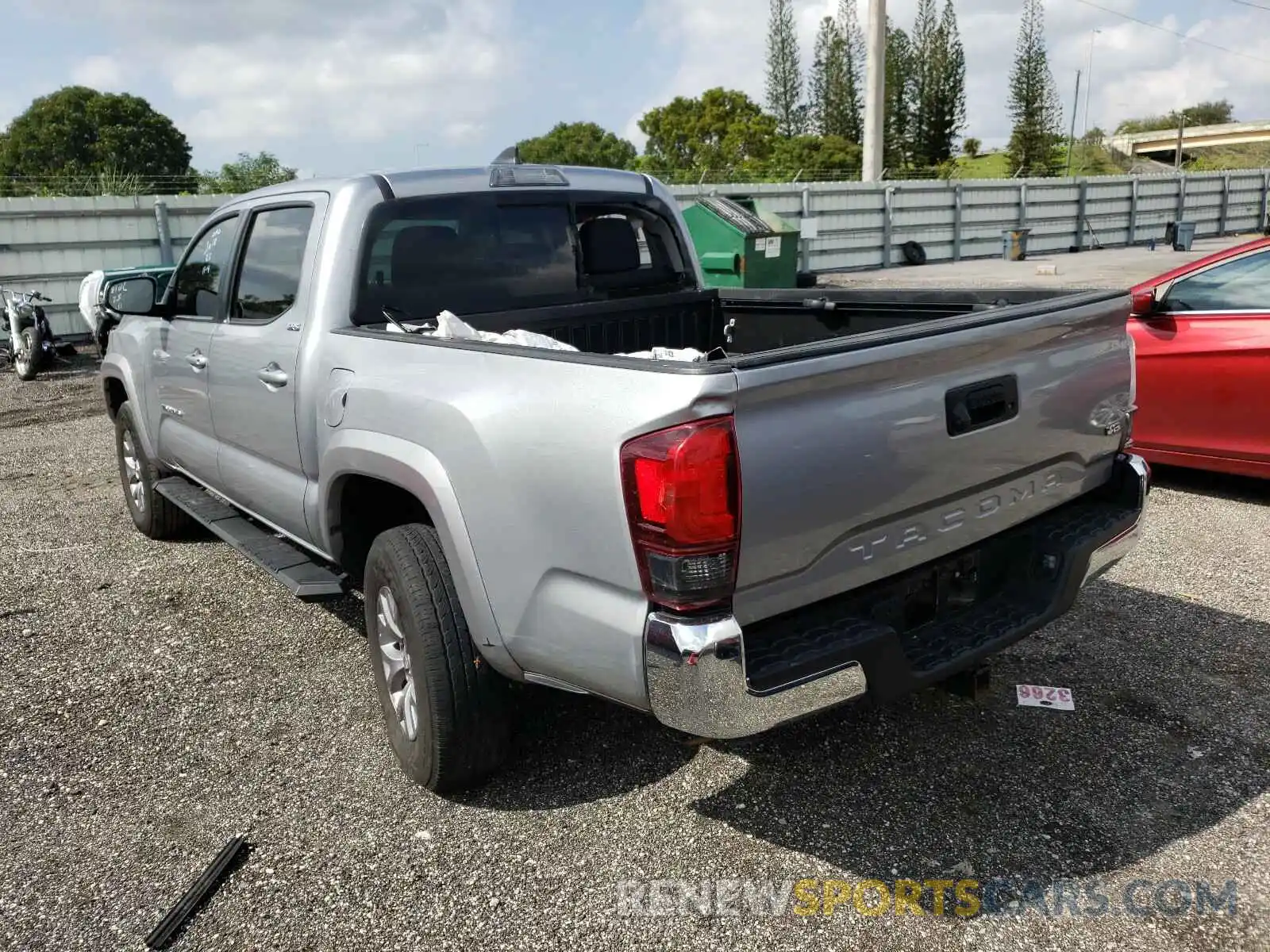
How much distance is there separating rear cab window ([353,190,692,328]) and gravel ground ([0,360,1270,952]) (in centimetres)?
152

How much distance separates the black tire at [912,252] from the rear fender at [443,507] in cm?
2313

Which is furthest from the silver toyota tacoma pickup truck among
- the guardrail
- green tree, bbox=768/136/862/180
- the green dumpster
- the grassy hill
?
the grassy hill

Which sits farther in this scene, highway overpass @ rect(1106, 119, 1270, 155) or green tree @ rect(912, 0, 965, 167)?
highway overpass @ rect(1106, 119, 1270, 155)

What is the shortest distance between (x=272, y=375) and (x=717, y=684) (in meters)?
2.20

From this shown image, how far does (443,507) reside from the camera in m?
2.65

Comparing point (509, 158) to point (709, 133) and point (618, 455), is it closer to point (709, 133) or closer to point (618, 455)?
point (618, 455)

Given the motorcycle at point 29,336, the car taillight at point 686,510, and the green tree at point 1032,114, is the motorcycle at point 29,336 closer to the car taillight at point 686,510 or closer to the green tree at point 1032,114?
the car taillight at point 686,510

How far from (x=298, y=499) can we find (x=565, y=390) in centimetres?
164

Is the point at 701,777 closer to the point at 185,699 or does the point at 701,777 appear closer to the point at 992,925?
the point at 992,925

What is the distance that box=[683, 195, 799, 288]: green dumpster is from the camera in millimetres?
14250

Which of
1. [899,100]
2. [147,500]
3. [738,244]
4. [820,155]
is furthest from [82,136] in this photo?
[147,500]

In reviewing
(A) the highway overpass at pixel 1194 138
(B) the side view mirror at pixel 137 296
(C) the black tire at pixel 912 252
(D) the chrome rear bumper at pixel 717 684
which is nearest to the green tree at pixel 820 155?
(C) the black tire at pixel 912 252

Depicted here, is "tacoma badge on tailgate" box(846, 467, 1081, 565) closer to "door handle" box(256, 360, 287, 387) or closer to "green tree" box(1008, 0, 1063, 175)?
"door handle" box(256, 360, 287, 387)

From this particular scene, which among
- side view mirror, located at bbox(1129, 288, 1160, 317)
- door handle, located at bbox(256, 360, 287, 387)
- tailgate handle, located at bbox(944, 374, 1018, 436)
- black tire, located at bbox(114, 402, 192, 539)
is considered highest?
door handle, located at bbox(256, 360, 287, 387)
